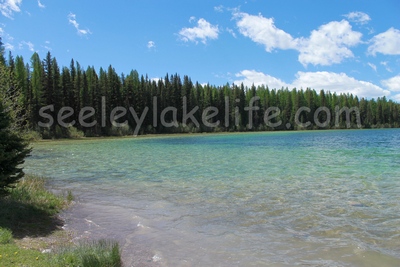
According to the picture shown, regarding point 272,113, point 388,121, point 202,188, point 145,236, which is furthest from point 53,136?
point 388,121

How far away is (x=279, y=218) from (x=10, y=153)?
8.13 metres

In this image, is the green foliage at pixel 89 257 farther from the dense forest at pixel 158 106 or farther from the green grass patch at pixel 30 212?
the dense forest at pixel 158 106

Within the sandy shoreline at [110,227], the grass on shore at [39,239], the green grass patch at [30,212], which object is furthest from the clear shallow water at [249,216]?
the green grass patch at [30,212]

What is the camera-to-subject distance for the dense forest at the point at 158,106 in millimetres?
73625

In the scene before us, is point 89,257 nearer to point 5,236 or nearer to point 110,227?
point 5,236

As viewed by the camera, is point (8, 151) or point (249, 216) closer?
point (8, 151)

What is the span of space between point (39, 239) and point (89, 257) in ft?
7.71

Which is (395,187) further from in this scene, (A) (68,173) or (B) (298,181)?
(A) (68,173)

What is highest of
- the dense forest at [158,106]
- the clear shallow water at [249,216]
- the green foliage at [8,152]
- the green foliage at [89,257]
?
the dense forest at [158,106]

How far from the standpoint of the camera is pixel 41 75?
74.2m

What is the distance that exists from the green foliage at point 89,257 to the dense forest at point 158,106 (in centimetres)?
3712

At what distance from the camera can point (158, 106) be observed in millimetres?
104062

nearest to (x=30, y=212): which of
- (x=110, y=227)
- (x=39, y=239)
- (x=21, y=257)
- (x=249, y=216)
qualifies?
(x=39, y=239)

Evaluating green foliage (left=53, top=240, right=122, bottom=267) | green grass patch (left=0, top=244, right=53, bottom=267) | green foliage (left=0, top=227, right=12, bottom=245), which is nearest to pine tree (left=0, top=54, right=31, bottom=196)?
green foliage (left=0, top=227, right=12, bottom=245)
